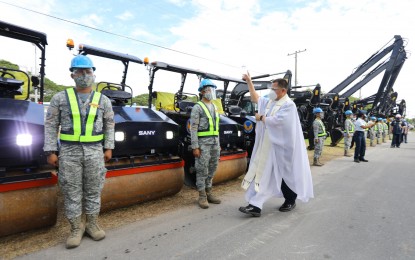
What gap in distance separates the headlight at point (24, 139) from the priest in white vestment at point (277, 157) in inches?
109

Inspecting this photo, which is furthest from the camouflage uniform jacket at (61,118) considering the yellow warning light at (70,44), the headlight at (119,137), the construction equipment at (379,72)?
the construction equipment at (379,72)

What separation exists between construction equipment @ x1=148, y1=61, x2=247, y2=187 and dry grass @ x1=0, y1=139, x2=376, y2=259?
39 cm

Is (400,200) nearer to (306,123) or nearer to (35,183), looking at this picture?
(35,183)

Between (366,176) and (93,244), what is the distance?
666 cm

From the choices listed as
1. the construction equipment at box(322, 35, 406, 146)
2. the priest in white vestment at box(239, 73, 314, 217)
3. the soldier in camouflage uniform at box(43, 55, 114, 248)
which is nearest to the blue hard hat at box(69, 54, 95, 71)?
the soldier in camouflage uniform at box(43, 55, 114, 248)

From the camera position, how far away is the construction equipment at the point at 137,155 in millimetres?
3750

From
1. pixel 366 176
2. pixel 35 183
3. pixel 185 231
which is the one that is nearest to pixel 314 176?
pixel 366 176

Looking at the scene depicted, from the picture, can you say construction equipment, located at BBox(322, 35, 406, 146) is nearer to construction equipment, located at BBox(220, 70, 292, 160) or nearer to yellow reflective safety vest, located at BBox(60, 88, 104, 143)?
construction equipment, located at BBox(220, 70, 292, 160)

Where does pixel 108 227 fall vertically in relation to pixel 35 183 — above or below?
below

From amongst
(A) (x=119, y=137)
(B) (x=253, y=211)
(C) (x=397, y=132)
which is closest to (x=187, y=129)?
(A) (x=119, y=137)

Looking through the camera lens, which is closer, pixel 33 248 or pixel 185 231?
pixel 33 248

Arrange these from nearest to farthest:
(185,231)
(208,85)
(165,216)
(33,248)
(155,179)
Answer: (33,248), (185,231), (165,216), (155,179), (208,85)

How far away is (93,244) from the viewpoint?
300 cm

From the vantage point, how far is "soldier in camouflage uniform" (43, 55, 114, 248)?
2914mm
